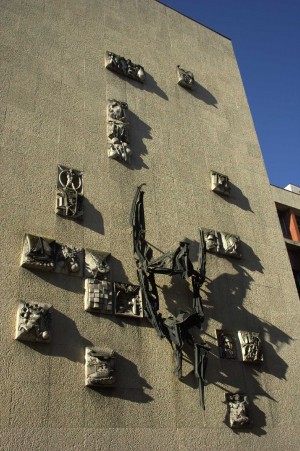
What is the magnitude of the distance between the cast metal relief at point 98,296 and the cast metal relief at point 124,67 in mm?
5590

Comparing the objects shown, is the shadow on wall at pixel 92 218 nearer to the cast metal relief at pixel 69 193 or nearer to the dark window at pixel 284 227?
the cast metal relief at pixel 69 193

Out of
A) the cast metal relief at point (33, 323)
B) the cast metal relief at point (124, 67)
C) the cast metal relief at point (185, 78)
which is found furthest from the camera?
the cast metal relief at point (185, 78)

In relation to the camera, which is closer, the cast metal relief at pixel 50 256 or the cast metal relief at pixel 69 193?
the cast metal relief at pixel 50 256

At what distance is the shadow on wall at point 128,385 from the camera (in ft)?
23.8

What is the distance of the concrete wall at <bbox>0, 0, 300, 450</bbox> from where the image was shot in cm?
693

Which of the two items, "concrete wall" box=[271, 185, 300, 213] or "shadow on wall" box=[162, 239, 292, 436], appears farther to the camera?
"concrete wall" box=[271, 185, 300, 213]

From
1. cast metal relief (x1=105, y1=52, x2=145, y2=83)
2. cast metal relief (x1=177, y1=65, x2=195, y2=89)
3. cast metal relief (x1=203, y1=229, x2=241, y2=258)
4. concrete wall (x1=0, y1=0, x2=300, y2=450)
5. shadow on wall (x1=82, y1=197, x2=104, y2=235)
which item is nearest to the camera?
concrete wall (x1=0, y1=0, x2=300, y2=450)

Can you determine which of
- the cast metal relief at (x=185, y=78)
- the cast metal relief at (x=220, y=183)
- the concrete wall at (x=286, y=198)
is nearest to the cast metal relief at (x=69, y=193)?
the cast metal relief at (x=220, y=183)

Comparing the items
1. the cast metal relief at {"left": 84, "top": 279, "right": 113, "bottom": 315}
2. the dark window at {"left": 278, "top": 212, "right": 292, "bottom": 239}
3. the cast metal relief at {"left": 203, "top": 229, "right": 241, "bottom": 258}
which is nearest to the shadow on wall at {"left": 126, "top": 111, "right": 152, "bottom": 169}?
the cast metal relief at {"left": 203, "top": 229, "right": 241, "bottom": 258}

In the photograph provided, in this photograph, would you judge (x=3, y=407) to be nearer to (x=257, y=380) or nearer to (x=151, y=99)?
(x=257, y=380)

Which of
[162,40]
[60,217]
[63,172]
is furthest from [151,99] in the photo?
[60,217]

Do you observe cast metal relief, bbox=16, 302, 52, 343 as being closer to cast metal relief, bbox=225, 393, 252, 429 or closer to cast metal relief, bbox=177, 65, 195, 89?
cast metal relief, bbox=225, 393, 252, 429

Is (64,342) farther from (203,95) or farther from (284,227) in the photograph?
(284,227)

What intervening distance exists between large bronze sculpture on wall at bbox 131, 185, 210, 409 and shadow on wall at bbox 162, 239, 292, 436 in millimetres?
230
